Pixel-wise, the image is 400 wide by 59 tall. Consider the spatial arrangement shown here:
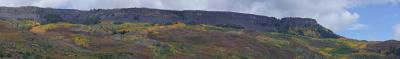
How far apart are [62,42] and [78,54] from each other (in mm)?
16722

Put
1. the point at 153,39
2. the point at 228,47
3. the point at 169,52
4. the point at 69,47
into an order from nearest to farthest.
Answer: the point at 69,47 → the point at 169,52 → the point at 228,47 → the point at 153,39

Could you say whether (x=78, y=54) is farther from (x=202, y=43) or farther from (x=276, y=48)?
(x=276, y=48)

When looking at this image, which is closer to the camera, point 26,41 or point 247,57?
point 26,41

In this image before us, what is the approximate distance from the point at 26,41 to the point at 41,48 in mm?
6641

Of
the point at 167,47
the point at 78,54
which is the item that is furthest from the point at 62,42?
the point at 167,47

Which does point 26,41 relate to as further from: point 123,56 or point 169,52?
point 169,52

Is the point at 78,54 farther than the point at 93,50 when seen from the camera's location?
No

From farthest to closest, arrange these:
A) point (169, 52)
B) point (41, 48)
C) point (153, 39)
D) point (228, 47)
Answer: point (153, 39), point (228, 47), point (169, 52), point (41, 48)

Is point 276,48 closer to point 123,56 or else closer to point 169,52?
point 169,52

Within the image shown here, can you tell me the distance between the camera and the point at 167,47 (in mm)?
170875

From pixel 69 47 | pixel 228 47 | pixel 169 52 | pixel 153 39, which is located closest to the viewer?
pixel 69 47

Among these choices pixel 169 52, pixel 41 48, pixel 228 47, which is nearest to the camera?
pixel 41 48

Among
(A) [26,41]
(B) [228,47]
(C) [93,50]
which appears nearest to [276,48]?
(B) [228,47]

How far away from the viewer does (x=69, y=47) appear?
147m
